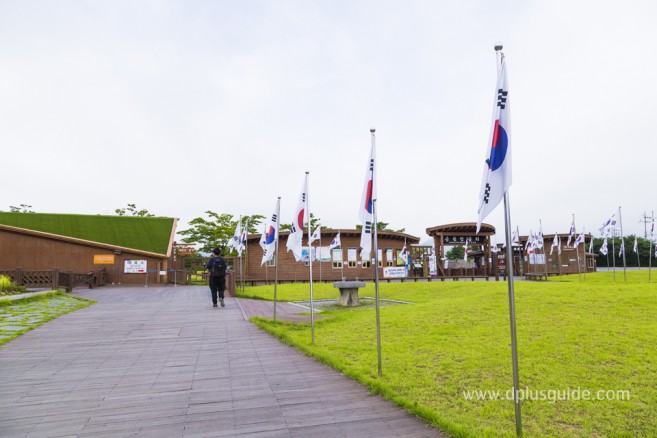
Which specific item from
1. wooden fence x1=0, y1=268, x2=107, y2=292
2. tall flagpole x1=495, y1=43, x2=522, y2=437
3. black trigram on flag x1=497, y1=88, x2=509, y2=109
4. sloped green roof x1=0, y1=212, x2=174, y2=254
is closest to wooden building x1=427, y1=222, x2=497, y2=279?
sloped green roof x1=0, y1=212, x2=174, y2=254

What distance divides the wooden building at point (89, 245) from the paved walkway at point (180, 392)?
24115mm

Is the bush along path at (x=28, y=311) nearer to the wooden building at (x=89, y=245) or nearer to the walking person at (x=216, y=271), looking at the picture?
the walking person at (x=216, y=271)

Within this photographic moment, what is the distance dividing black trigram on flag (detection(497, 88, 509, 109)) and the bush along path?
900cm

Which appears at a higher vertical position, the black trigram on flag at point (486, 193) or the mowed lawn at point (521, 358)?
the black trigram on flag at point (486, 193)

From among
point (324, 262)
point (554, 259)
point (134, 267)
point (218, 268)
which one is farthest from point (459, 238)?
point (134, 267)

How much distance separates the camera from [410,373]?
5195mm

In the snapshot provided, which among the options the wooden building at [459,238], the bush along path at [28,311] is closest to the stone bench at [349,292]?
the bush along path at [28,311]

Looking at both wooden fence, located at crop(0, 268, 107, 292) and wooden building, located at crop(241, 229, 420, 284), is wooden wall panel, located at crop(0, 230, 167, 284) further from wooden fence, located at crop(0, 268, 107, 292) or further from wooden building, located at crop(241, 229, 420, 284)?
wooden building, located at crop(241, 229, 420, 284)

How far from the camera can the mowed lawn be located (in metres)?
3.71

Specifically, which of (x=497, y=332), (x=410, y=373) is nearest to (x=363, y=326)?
(x=497, y=332)

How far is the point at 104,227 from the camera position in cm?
3394

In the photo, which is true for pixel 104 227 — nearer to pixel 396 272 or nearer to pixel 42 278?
pixel 42 278

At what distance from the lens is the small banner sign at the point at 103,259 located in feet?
97.0

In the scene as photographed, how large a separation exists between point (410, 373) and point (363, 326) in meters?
3.88
